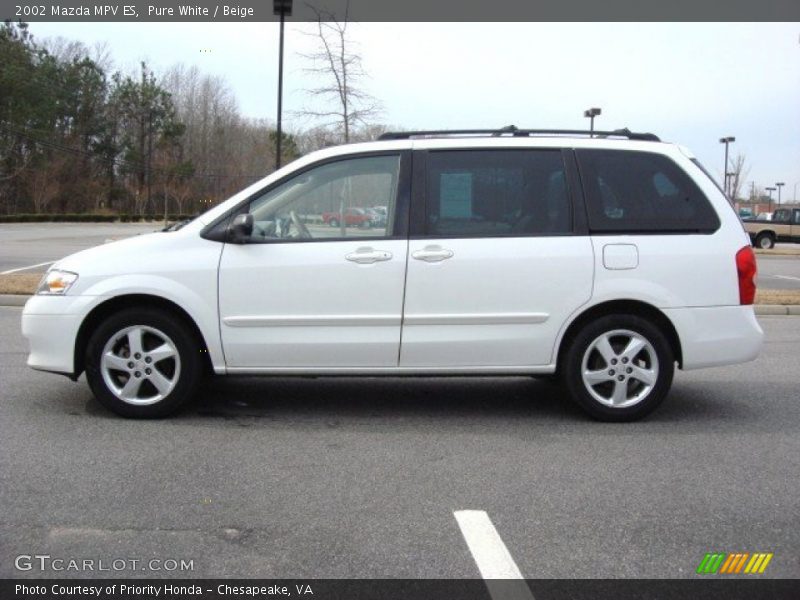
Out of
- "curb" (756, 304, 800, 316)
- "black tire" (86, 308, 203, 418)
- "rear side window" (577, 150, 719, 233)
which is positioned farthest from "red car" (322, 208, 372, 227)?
"curb" (756, 304, 800, 316)

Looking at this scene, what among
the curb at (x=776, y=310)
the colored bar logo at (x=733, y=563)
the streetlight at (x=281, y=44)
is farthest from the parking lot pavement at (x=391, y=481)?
the streetlight at (x=281, y=44)

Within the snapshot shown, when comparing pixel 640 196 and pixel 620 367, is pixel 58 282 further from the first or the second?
pixel 640 196

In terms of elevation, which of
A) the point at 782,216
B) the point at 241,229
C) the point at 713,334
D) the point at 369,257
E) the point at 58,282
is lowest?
the point at 713,334

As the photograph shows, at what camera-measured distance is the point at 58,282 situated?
533cm

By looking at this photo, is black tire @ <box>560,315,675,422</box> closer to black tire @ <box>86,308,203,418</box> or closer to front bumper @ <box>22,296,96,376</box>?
black tire @ <box>86,308,203,418</box>

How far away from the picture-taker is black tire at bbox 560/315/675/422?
5.41 m

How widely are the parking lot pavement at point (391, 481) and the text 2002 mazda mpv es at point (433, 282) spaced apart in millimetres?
428

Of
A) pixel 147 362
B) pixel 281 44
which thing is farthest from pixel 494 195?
pixel 281 44

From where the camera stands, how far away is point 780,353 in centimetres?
862

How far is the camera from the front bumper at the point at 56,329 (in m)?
5.28

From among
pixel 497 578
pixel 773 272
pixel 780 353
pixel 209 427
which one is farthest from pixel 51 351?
pixel 773 272

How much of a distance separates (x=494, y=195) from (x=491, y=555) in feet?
9.01

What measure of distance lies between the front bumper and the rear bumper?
158 inches

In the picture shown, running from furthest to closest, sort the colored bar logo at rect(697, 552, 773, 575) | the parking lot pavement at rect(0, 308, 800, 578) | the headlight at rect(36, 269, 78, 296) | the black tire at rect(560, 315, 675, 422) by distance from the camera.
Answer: the black tire at rect(560, 315, 675, 422)
the headlight at rect(36, 269, 78, 296)
the parking lot pavement at rect(0, 308, 800, 578)
the colored bar logo at rect(697, 552, 773, 575)
